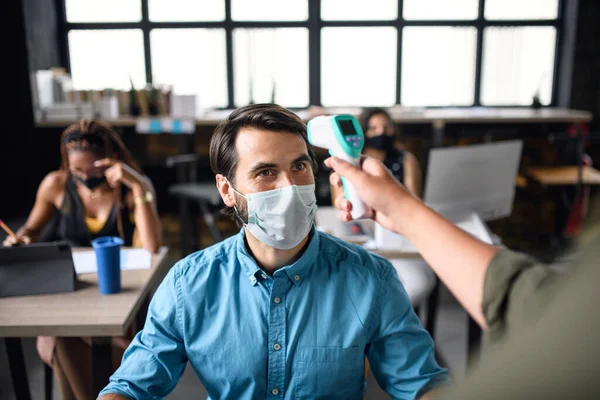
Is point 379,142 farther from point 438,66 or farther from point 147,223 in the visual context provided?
point 438,66

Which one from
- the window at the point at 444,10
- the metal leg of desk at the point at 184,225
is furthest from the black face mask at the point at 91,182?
the window at the point at 444,10

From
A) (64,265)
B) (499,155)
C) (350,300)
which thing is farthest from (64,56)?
(350,300)

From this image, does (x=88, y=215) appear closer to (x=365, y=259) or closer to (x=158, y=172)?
(x=365, y=259)

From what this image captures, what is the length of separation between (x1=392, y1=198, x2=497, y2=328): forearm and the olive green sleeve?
58 millimetres

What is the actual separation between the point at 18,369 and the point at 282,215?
4.13ft

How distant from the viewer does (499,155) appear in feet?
6.96

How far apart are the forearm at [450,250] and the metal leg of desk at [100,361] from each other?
1.04 metres

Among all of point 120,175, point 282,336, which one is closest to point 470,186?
point 282,336

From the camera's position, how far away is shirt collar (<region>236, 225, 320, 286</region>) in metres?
1.31

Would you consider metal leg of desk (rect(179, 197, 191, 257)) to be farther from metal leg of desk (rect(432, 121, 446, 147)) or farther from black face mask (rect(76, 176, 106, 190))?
metal leg of desk (rect(432, 121, 446, 147))

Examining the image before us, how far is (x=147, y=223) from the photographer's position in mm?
2256

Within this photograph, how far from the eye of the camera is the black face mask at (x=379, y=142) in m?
2.92

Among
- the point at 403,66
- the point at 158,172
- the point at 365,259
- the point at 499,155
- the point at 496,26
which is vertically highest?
the point at 496,26

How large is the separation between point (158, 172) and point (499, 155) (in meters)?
3.22
